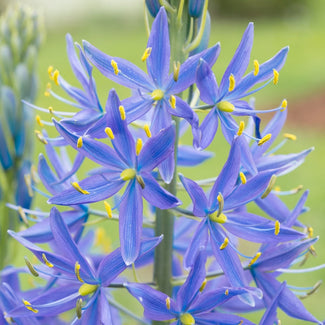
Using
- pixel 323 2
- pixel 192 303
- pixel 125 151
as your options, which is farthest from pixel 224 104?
pixel 323 2

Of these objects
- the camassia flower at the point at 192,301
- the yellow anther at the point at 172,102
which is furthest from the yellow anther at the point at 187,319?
the yellow anther at the point at 172,102

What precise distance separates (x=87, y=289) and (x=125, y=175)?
7.5 inches

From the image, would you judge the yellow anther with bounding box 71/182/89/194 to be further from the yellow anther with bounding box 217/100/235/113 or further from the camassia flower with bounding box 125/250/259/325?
the yellow anther with bounding box 217/100/235/113

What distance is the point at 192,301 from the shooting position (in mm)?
946

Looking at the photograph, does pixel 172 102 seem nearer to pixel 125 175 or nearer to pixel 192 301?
pixel 125 175

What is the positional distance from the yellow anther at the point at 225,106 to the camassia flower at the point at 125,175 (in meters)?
0.14

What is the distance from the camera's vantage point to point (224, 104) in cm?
100

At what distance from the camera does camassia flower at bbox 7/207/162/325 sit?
94 centimetres

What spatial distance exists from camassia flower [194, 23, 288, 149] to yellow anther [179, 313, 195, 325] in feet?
0.88

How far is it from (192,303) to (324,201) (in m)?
3.86

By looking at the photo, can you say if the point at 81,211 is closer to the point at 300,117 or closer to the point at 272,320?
the point at 272,320

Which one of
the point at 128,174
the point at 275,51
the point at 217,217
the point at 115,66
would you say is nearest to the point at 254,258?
the point at 217,217

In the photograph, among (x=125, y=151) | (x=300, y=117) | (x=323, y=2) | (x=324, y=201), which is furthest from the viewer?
(x=323, y=2)

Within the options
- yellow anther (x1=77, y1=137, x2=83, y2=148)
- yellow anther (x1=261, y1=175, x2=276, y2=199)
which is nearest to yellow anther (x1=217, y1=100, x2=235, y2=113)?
yellow anther (x1=261, y1=175, x2=276, y2=199)
